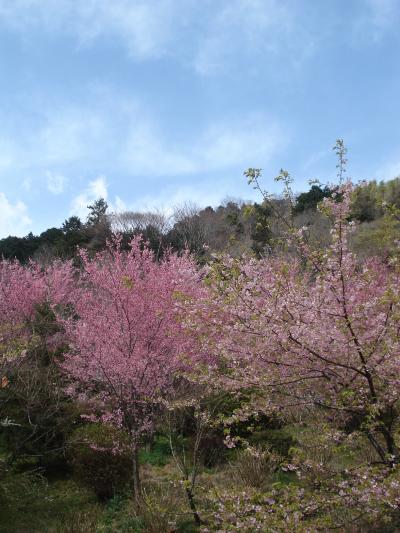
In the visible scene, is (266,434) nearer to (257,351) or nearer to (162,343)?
(162,343)

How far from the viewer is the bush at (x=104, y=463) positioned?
6.84 meters

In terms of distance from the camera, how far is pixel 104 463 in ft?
22.7

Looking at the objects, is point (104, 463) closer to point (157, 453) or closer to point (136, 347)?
point (136, 347)

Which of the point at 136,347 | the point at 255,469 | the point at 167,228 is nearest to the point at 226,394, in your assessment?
the point at 255,469

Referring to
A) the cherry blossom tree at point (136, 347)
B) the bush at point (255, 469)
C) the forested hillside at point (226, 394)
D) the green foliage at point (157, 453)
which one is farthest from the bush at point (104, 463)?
the bush at point (255, 469)

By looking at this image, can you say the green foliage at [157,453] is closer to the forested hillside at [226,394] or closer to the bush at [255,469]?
the forested hillside at [226,394]

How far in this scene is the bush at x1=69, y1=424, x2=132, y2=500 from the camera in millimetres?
6840

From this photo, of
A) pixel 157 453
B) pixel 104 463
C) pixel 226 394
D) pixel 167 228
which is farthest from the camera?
pixel 167 228

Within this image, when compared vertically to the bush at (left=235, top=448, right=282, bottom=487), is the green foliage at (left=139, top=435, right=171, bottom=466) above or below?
below

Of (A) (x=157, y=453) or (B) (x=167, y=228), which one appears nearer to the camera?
(A) (x=157, y=453)

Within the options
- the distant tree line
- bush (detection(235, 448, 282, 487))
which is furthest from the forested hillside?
the distant tree line

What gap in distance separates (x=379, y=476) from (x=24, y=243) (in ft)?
120

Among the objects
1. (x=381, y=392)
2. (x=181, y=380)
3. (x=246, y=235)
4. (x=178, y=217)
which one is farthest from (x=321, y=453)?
(x=178, y=217)

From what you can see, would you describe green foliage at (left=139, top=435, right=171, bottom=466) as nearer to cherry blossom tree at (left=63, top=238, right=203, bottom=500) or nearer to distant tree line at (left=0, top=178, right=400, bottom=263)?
cherry blossom tree at (left=63, top=238, right=203, bottom=500)
